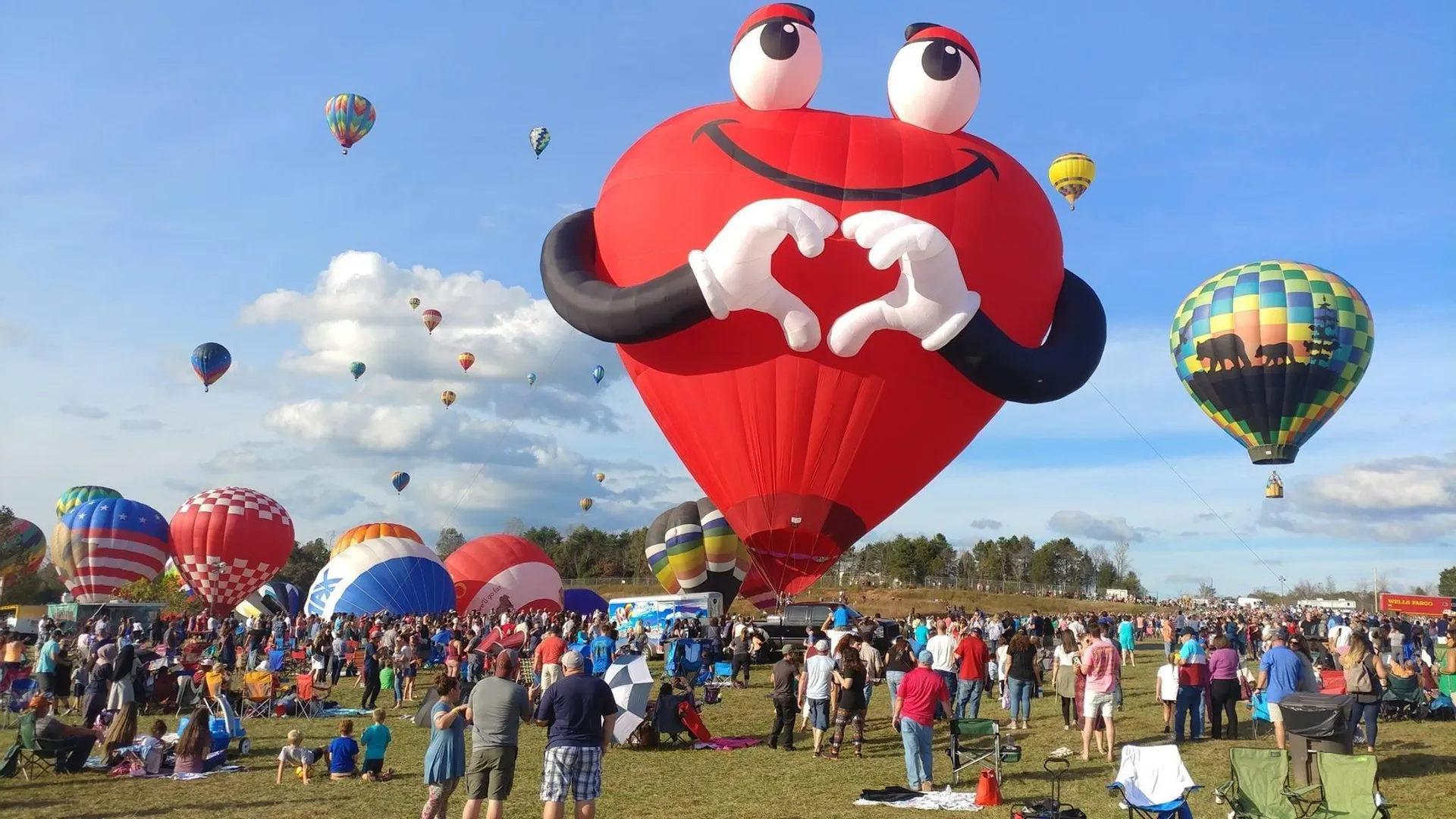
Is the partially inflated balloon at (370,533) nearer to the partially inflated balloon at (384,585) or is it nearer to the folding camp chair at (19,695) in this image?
the partially inflated balloon at (384,585)

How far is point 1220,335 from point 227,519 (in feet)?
A: 95.7

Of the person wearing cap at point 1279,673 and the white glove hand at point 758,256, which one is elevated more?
the white glove hand at point 758,256

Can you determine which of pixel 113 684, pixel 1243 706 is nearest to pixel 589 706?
pixel 113 684

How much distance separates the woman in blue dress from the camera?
7.58 m

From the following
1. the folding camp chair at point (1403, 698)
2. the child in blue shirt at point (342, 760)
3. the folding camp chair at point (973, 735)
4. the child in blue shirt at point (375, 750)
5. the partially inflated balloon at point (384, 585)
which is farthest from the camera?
the partially inflated balloon at point (384, 585)

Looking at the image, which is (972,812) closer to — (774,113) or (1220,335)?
(774,113)

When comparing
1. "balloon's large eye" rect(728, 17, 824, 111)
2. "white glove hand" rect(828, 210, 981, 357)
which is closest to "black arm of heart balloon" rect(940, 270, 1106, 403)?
"white glove hand" rect(828, 210, 981, 357)

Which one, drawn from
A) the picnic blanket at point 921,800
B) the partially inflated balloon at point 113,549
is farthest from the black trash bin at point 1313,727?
the partially inflated balloon at point 113,549

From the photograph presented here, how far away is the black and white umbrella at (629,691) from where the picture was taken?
11.4 meters

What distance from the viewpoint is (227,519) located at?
113ft

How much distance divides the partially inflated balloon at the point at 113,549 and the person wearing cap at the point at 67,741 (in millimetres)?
27747

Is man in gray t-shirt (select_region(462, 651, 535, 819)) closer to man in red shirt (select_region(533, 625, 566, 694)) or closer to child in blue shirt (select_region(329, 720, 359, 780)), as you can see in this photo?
child in blue shirt (select_region(329, 720, 359, 780))

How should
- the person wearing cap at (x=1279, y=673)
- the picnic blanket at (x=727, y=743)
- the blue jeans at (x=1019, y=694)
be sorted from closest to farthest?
the person wearing cap at (x=1279, y=673)
the picnic blanket at (x=727, y=743)
the blue jeans at (x=1019, y=694)

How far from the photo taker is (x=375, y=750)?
1036cm
